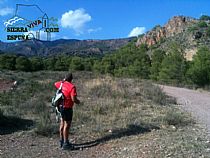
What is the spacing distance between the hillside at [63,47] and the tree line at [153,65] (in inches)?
114

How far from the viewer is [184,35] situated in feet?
275

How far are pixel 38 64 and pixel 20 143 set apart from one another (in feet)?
208

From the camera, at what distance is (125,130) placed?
10523 millimetres

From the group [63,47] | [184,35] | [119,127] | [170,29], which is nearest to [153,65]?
[119,127]

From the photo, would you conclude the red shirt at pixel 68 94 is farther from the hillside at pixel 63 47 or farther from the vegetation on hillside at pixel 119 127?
the hillside at pixel 63 47

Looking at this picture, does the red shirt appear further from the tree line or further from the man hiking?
the tree line

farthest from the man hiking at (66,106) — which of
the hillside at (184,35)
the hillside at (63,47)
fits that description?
the hillside at (184,35)

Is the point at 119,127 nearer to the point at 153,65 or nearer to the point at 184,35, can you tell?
the point at 153,65

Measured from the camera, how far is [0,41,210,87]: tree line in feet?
119

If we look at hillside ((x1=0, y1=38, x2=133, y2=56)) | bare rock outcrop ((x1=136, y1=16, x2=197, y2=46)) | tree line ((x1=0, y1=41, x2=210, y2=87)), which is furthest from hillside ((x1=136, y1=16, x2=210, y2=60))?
hillside ((x1=0, y1=38, x2=133, y2=56))

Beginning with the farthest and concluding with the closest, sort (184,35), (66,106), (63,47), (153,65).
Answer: (63,47), (184,35), (153,65), (66,106)

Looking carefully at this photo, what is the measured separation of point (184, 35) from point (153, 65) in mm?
38411

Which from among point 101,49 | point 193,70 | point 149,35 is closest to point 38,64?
point 193,70

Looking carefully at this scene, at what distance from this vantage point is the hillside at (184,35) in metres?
71.2
